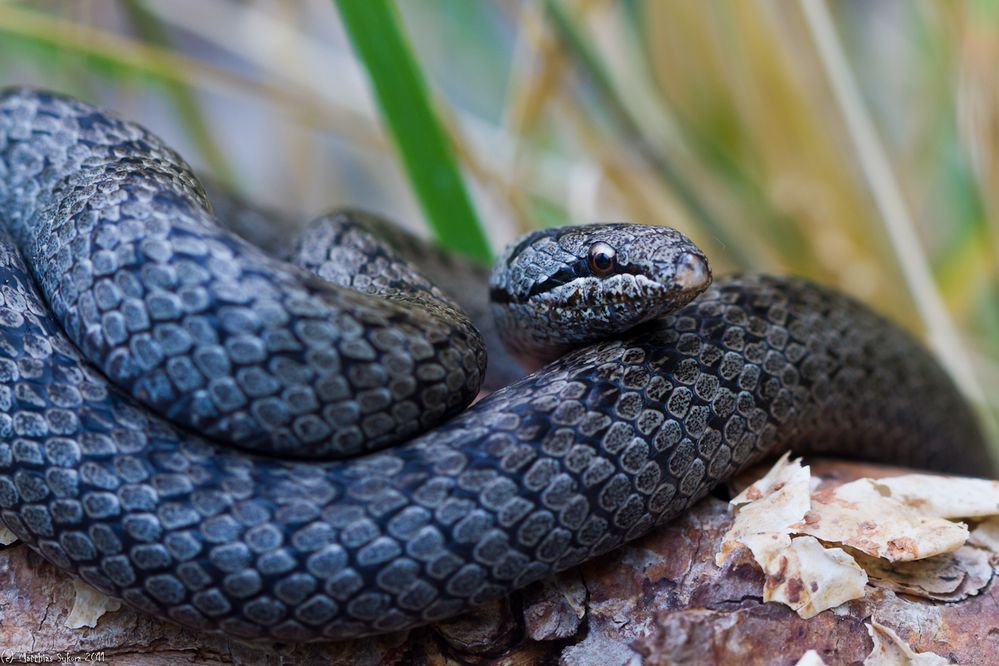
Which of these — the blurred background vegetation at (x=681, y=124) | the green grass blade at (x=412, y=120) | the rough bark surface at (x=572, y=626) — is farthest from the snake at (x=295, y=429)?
the blurred background vegetation at (x=681, y=124)

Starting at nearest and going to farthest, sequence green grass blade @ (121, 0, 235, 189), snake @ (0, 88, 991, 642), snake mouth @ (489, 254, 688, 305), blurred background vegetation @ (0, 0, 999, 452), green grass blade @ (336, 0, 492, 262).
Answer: snake @ (0, 88, 991, 642) < snake mouth @ (489, 254, 688, 305) < green grass blade @ (336, 0, 492, 262) < blurred background vegetation @ (0, 0, 999, 452) < green grass blade @ (121, 0, 235, 189)

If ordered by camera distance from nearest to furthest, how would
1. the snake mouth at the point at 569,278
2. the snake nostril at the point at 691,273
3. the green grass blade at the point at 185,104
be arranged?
the snake nostril at the point at 691,273 < the snake mouth at the point at 569,278 < the green grass blade at the point at 185,104

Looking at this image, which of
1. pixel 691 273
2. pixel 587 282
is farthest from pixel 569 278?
pixel 691 273

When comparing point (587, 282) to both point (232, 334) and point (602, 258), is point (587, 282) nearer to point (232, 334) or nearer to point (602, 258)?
point (602, 258)

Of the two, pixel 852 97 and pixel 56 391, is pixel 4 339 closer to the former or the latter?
pixel 56 391

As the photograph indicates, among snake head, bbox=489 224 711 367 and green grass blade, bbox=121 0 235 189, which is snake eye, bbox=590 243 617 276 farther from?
green grass blade, bbox=121 0 235 189

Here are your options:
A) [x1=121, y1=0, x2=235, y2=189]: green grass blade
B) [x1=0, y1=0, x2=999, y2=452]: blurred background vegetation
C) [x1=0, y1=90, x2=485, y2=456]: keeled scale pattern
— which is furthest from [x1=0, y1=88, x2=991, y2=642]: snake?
[x1=121, y1=0, x2=235, y2=189]: green grass blade

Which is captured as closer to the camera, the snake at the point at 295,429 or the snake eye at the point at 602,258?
the snake at the point at 295,429

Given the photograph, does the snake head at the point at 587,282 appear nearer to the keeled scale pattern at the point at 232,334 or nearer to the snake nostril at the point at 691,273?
the snake nostril at the point at 691,273
